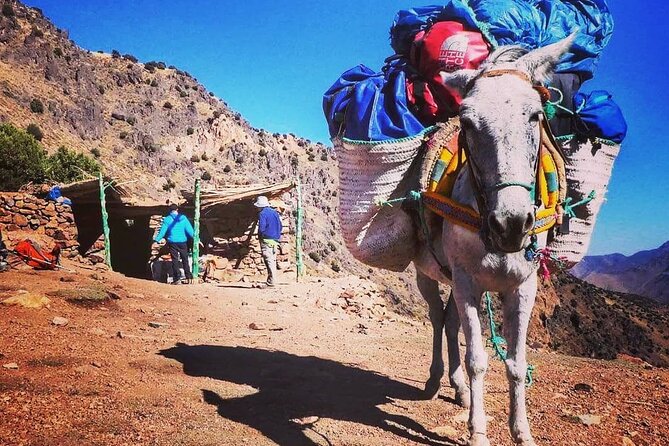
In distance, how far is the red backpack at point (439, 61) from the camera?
10.9 feet

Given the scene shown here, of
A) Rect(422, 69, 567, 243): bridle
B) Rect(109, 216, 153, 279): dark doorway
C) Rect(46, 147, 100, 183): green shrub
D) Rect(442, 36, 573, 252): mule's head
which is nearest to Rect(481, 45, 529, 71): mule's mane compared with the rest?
Rect(442, 36, 573, 252): mule's head

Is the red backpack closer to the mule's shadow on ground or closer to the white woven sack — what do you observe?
the white woven sack

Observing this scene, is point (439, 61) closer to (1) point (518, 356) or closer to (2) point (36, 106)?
(1) point (518, 356)

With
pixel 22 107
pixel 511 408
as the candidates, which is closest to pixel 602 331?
pixel 511 408

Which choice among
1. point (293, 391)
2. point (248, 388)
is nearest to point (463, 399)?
point (293, 391)

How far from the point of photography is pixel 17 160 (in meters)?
27.4

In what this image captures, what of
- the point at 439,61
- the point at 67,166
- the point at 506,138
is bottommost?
the point at 506,138

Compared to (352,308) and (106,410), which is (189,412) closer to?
(106,410)

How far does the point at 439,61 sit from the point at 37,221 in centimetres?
1392

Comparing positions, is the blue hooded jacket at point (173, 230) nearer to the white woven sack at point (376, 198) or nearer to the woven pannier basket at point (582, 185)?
the white woven sack at point (376, 198)

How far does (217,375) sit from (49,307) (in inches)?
112

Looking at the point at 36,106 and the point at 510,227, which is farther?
the point at 36,106

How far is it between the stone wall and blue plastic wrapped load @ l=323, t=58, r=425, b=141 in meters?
12.3

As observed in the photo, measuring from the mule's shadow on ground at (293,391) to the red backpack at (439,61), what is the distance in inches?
93.1
